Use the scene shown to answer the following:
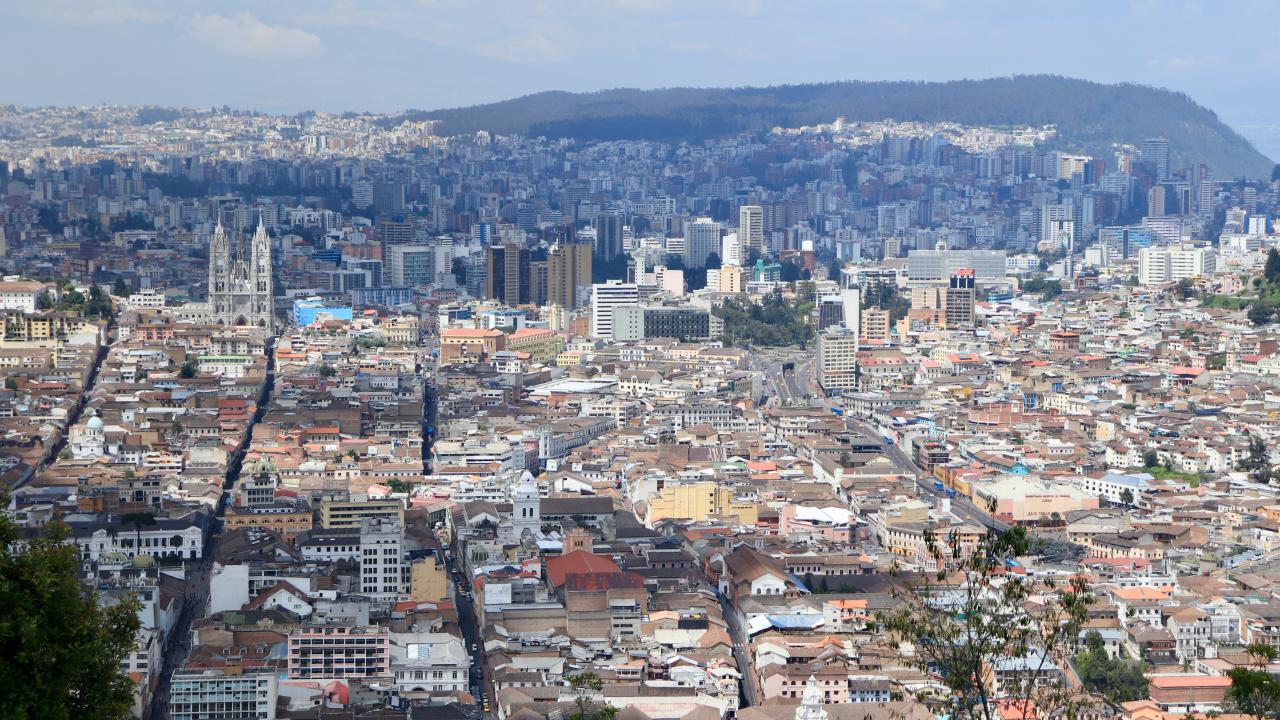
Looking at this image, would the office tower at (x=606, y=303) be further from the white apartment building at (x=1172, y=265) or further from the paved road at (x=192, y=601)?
the paved road at (x=192, y=601)

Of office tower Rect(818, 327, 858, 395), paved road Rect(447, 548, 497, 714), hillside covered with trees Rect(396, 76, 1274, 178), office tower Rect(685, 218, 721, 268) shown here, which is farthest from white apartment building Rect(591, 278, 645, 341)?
hillside covered with trees Rect(396, 76, 1274, 178)

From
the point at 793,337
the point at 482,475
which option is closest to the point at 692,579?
the point at 482,475

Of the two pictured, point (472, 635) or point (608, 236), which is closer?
point (472, 635)

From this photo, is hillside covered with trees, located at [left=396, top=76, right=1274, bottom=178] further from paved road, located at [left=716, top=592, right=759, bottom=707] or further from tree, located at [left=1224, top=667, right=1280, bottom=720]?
tree, located at [left=1224, top=667, right=1280, bottom=720]

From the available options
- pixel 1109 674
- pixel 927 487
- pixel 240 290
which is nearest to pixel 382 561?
pixel 1109 674

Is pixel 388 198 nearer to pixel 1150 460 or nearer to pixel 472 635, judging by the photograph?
pixel 1150 460

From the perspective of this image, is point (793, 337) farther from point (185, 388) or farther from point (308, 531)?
point (308, 531)

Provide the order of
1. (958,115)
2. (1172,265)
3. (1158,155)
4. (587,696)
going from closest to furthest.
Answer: (587,696) < (1172,265) < (1158,155) < (958,115)
